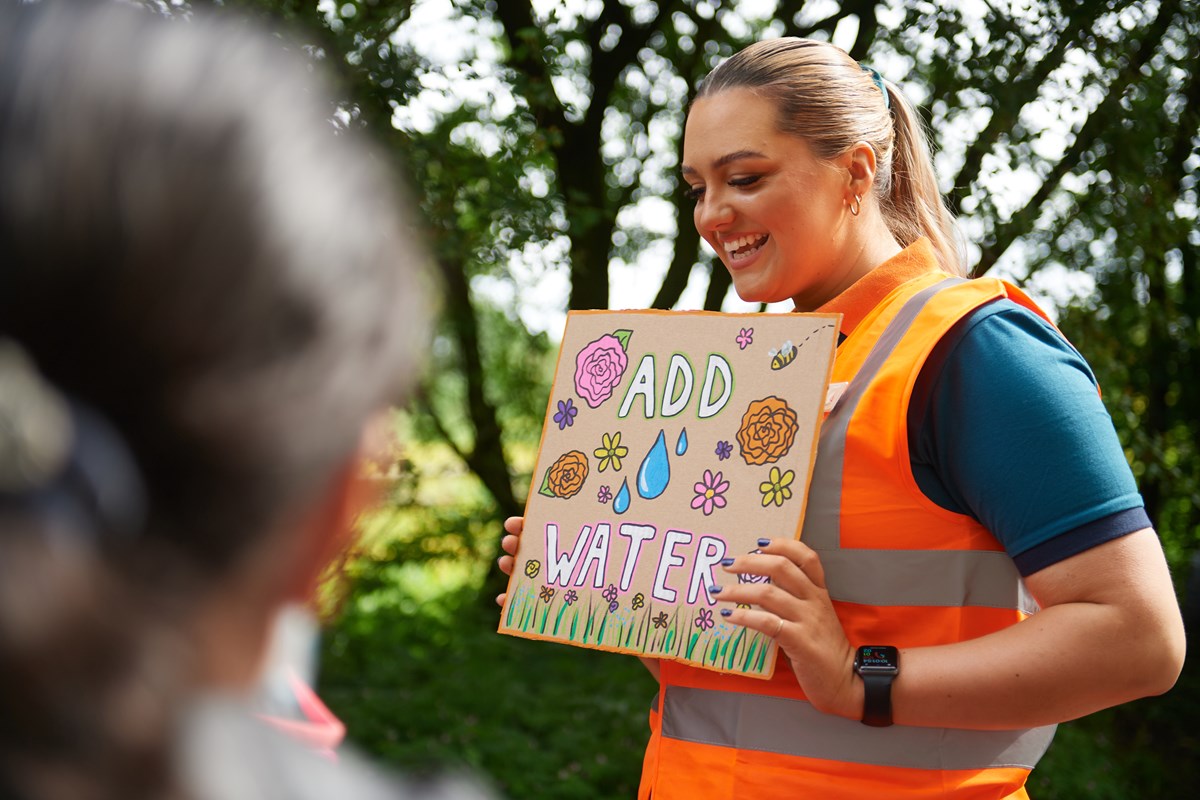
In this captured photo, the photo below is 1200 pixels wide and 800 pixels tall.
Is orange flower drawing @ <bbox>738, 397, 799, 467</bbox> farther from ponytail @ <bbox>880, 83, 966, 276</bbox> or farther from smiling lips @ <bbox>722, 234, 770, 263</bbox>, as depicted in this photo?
ponytail @ <bbox>880, 83, 966, 276</bbox>

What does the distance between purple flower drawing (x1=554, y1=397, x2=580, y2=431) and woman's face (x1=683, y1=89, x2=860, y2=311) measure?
33 centimetres

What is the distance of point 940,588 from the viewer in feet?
4.38

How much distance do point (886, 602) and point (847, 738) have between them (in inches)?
7.0

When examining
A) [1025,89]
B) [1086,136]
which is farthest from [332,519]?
[1086,136]

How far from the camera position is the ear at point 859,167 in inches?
64.1

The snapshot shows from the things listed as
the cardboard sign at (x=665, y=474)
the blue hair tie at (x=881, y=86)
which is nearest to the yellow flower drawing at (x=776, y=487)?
the cardboard sign at (x=665, y=474)

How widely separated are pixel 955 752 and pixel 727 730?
29 cm

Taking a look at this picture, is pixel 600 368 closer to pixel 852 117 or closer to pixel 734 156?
pixel 734 156

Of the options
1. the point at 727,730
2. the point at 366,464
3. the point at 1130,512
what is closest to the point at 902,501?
the point at 1130,512

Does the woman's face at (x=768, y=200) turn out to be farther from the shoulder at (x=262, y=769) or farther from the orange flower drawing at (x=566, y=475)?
the shoulder at (x=262, y=769)

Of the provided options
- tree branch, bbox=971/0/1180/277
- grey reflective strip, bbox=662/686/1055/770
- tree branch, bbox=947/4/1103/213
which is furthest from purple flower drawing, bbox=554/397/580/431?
tree branch, bbox=971/0/1180/277

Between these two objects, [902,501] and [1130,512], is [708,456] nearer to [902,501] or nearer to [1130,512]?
[902,501]

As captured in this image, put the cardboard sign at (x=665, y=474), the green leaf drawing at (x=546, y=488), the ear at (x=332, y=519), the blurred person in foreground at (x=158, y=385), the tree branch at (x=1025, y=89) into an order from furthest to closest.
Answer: the tree branch at (x=1025, y=89), the green leaf drawing at (x=546, y=488), the cardboard sign at (x=665, y=474), the ear at (x=332, y=519), the blurred person in foreground at (x=158, y=385)

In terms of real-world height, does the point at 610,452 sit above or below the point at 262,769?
below
